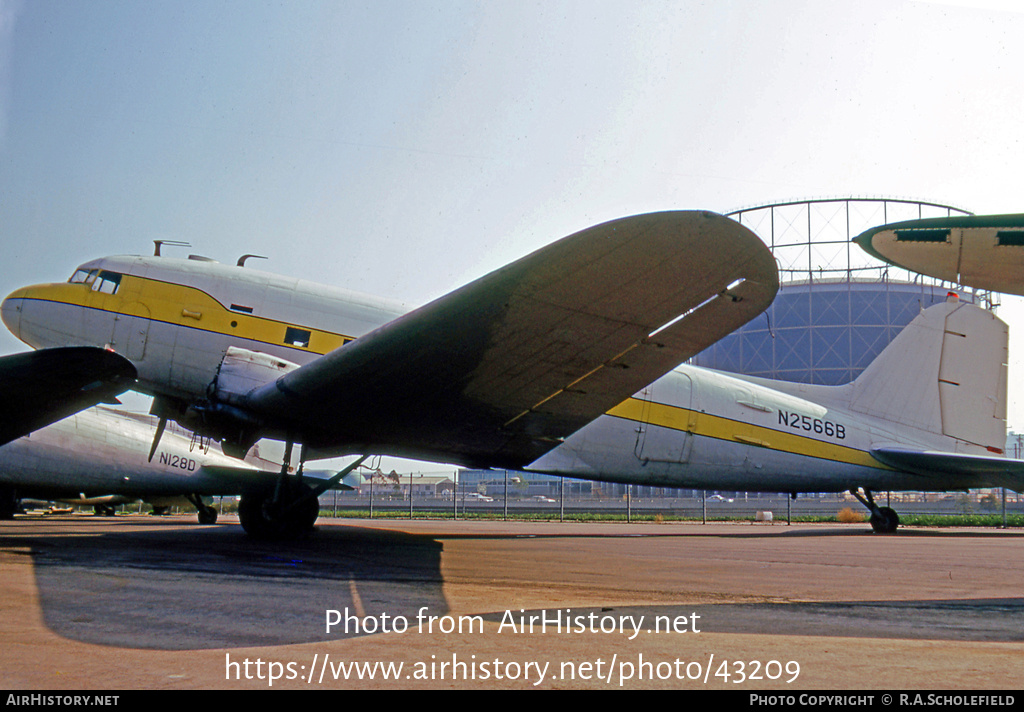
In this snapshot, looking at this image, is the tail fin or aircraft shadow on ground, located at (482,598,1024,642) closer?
aircraft shadow on ground, located at (482,598,1024,642)

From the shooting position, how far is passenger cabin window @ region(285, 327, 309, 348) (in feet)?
34.7

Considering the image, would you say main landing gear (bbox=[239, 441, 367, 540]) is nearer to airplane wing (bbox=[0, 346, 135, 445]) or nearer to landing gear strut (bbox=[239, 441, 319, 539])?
landing gear strut (bbox=[239, 441, 319, 539])

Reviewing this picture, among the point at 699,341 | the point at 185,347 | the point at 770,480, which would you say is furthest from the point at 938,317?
the point at 185,347

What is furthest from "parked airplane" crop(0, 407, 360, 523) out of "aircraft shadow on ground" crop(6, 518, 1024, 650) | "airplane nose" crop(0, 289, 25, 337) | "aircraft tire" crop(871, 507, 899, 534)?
"aircraft tire" crop(871, 507, 899, 534)

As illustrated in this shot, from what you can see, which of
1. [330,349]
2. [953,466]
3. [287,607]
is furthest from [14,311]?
[953,466]

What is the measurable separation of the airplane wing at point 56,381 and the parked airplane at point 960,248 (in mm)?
8701

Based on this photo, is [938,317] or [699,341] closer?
[699,341]

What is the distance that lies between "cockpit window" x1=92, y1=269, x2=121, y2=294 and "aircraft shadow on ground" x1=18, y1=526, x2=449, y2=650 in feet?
12.3

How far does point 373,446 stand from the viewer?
1077cm

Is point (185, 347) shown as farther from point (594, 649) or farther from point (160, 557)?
point (594, 649)

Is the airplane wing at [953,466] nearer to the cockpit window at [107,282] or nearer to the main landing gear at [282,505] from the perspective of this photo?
the main landing gear at [282,505]

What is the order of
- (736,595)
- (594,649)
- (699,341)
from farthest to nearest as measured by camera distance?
(699,341)
(736,595)
(594,649)

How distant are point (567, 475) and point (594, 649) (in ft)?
28.2

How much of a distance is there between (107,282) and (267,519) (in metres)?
4.41
